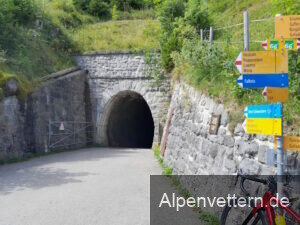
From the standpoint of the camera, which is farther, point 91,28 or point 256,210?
point 91,28

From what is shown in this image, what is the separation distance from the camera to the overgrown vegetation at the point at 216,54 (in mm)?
5031

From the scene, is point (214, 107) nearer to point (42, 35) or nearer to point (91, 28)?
point (42, 35)

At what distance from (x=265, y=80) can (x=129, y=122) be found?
15.9 meters

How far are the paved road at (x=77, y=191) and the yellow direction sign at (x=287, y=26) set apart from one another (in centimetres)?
355

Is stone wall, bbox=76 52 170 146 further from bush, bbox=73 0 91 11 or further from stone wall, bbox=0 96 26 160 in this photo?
bush, bbox=73 0 91 11

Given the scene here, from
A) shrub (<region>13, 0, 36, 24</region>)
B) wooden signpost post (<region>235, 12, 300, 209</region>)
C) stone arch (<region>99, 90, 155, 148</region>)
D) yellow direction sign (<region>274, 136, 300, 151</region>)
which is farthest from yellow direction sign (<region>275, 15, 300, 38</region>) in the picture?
shrub (<region>13, 0, 36, 24</region>)

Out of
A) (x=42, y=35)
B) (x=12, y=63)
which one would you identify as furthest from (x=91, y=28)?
Answer: (x=12, y=63)

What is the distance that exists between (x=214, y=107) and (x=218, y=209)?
1.84 m

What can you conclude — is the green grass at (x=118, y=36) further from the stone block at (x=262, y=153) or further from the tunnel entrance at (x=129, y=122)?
the stone block at (x=262, y=153)

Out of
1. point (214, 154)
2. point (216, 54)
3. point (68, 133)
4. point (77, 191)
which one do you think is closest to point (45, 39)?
point (68, 133)

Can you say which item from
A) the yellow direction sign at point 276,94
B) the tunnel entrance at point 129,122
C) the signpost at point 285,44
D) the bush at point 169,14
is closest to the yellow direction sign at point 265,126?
the yellow direction sign at point 276,94

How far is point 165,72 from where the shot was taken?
14.5 m

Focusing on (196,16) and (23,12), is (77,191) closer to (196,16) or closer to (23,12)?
(196,16)

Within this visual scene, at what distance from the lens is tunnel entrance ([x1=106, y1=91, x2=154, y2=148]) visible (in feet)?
55.4
